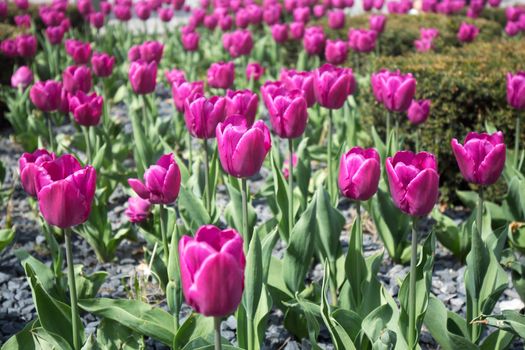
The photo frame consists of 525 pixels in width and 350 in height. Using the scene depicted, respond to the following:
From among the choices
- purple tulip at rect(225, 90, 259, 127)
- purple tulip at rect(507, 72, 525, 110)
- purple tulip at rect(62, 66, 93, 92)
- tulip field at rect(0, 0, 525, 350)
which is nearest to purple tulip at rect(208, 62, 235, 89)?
tulip field at rect(0, 0, 525, 350)

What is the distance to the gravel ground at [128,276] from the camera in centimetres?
296

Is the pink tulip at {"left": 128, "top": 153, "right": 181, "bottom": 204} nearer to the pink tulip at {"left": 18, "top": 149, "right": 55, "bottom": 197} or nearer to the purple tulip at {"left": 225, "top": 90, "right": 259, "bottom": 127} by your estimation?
the pink tulip at {"left": 18, "top": 149, "right": 55, "bottom": 197}

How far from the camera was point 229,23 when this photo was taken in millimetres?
7496

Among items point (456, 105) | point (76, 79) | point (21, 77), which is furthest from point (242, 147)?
point (21, 77)

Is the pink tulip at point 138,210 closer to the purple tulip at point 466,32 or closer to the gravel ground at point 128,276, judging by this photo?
the gravel ground at point 128,276

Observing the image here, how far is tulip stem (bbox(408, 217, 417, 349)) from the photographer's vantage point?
2191mm

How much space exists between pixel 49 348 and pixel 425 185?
133 centimetres

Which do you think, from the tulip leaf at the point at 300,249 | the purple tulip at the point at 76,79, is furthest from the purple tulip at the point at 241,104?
the purple tulip at the point at 76,79

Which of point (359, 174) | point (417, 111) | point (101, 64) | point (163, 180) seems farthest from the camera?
point (101, 64)

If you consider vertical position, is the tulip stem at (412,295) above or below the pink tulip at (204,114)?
below

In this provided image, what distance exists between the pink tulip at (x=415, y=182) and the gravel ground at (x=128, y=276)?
0.50 meters

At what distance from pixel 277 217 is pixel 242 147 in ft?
3.86

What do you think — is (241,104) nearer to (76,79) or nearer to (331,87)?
(331,87)

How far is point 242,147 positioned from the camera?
2188 millimetres
